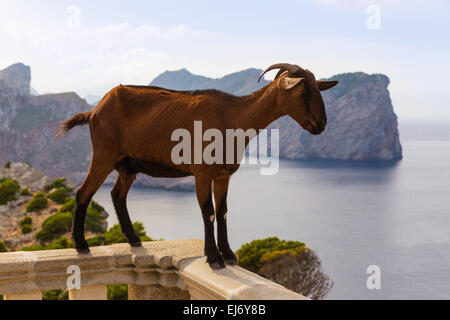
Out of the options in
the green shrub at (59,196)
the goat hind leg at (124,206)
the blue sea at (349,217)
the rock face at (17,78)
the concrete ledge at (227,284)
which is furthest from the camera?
the rock face at (17,78)

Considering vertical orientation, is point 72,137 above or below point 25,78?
below

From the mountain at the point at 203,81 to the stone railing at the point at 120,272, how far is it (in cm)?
13862

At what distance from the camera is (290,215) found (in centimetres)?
11188

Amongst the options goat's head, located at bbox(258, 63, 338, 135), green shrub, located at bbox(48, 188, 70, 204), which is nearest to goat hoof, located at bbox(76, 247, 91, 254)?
goat's head, located at bbox(258, 63, 338, 135)

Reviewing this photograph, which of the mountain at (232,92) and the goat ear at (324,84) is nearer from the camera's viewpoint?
the goat ear at (324,84)

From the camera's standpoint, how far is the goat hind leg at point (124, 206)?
5.39 m

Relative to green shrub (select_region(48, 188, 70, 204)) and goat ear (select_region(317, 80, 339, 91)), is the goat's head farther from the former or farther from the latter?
green shrub (select_region(48, 188, 70, 204))

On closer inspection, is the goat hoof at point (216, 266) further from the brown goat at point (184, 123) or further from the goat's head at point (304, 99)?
the goat's head at point (304, 99)

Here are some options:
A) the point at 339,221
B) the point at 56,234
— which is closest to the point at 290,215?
the point at 339,221

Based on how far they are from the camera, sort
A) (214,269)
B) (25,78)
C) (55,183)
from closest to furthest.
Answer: (214,269) < (55,183) < (25,78)

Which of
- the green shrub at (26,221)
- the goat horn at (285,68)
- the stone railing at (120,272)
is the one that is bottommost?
the green shrub at (26,221)

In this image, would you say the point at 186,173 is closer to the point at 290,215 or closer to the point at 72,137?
the point at 290,215

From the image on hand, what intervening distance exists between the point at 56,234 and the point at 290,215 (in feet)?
230

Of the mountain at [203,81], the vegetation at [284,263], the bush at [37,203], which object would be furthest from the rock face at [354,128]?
the vegetation at [284,263]
